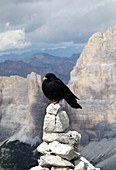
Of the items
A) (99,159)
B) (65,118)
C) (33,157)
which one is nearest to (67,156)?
(65,118)

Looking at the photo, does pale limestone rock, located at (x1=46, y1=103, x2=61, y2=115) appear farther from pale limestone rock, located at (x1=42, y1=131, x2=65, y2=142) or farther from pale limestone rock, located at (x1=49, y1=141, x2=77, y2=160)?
pale limestone rock, located at (x1=49, y1=141, x2=77, y2=160)

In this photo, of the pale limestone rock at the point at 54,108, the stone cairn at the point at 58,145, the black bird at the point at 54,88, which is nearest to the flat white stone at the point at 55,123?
the stone cairn at the point at 58,145

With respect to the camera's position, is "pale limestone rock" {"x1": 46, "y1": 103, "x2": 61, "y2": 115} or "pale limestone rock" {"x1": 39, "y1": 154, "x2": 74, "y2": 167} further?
"pale limestone rock" {"x1": 46, "y1": 103, "x2": 61, "y2": 115}

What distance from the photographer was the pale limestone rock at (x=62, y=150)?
2233 centimetres

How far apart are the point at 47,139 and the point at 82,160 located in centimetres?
213

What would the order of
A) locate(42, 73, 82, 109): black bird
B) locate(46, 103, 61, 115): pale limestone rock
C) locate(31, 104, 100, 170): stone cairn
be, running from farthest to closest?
locate(46, 103, 61, 115): pale limestone rock → locate(42, 73, 82, 109): black bird → locate(31, 104, 100, 170): stone cairn

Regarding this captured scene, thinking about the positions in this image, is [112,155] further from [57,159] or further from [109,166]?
[57,159]

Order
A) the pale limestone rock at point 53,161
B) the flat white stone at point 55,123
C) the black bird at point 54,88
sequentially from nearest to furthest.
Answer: the pale limestone rock at point 53,161 → the black bird at point 54,88 → the flat white stone at point 55,123

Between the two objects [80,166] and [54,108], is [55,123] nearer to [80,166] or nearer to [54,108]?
[54,108]

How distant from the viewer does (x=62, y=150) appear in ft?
73.4

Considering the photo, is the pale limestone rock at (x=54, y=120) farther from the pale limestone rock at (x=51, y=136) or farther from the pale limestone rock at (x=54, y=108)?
the pale limestone rock at (x=51, y=136)

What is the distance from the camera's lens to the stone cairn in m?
22.4

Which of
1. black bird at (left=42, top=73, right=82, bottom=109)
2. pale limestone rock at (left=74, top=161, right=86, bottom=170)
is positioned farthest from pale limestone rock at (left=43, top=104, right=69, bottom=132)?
pale limestone rock at (left=74, top=161, right=86, bottom=170)

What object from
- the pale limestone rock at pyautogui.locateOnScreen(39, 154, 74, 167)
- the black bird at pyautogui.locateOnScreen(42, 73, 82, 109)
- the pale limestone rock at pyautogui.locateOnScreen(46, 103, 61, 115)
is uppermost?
the black bird at pyautogui.locateOnScreen(42, 73, 82, 109)
